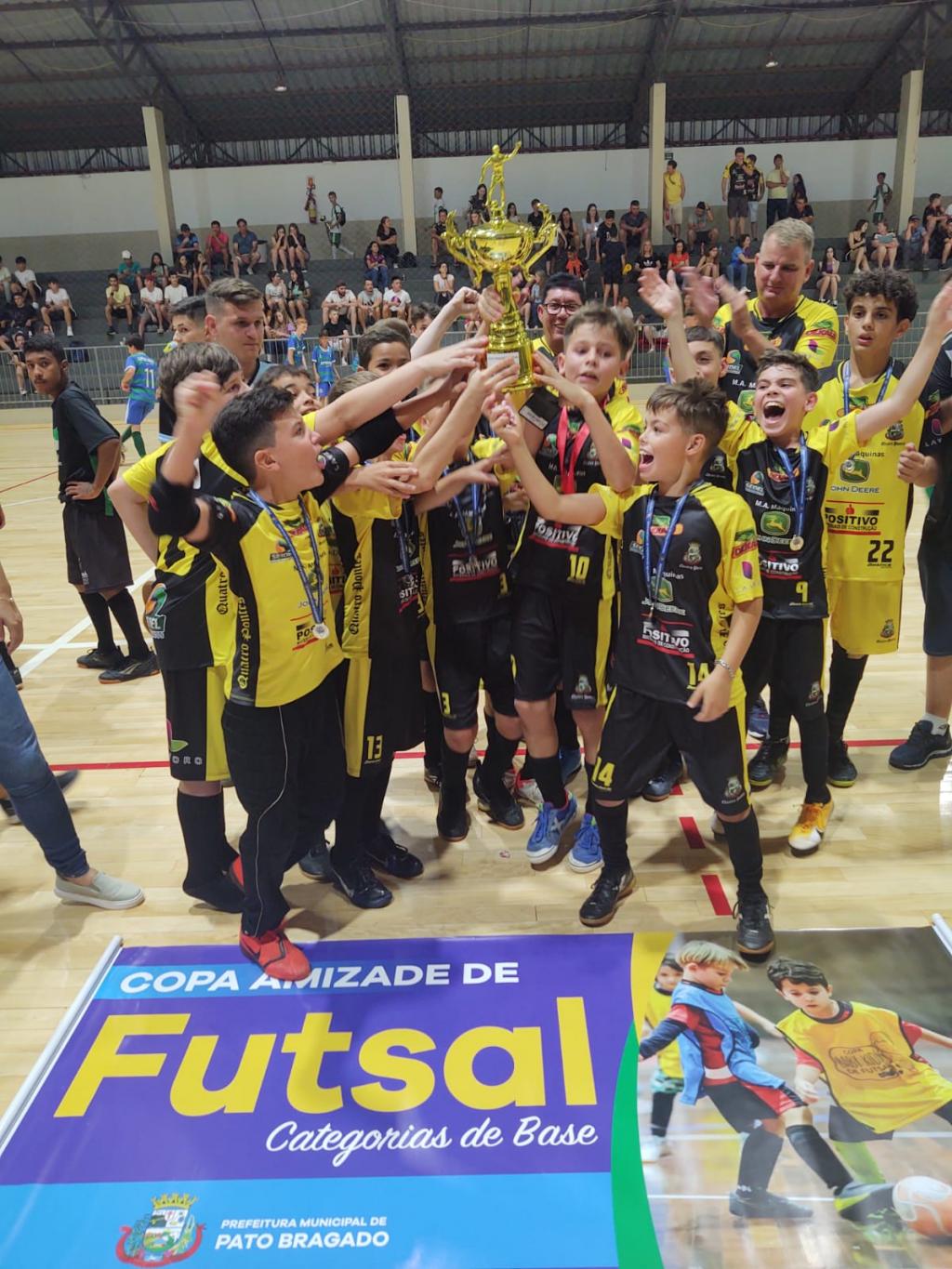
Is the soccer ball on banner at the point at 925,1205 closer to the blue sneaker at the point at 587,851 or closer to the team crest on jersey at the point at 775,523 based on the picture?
the blue sneaker at the point at 587,851

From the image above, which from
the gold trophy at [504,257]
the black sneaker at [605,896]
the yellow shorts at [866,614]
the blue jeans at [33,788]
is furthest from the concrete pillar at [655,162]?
the blue jeans at [33,788]

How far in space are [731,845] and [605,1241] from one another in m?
1.28

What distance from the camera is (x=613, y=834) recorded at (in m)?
3.27

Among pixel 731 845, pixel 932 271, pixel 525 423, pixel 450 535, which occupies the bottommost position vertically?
pixel 731 845

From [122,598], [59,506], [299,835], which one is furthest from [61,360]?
[59,506]

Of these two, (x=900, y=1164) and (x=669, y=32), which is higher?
(x=669, y=32)

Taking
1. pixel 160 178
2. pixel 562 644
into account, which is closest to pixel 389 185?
pixel 160 178

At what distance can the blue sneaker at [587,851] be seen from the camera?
361cm

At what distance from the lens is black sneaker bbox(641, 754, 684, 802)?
4137 millimetres

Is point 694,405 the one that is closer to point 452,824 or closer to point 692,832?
point 692,832

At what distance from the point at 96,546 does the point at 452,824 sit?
9.77ft

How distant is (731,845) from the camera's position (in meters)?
3.07

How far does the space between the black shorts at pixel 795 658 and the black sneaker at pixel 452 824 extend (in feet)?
4.36

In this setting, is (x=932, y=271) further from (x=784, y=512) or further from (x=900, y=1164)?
(x=900, y=1164)
